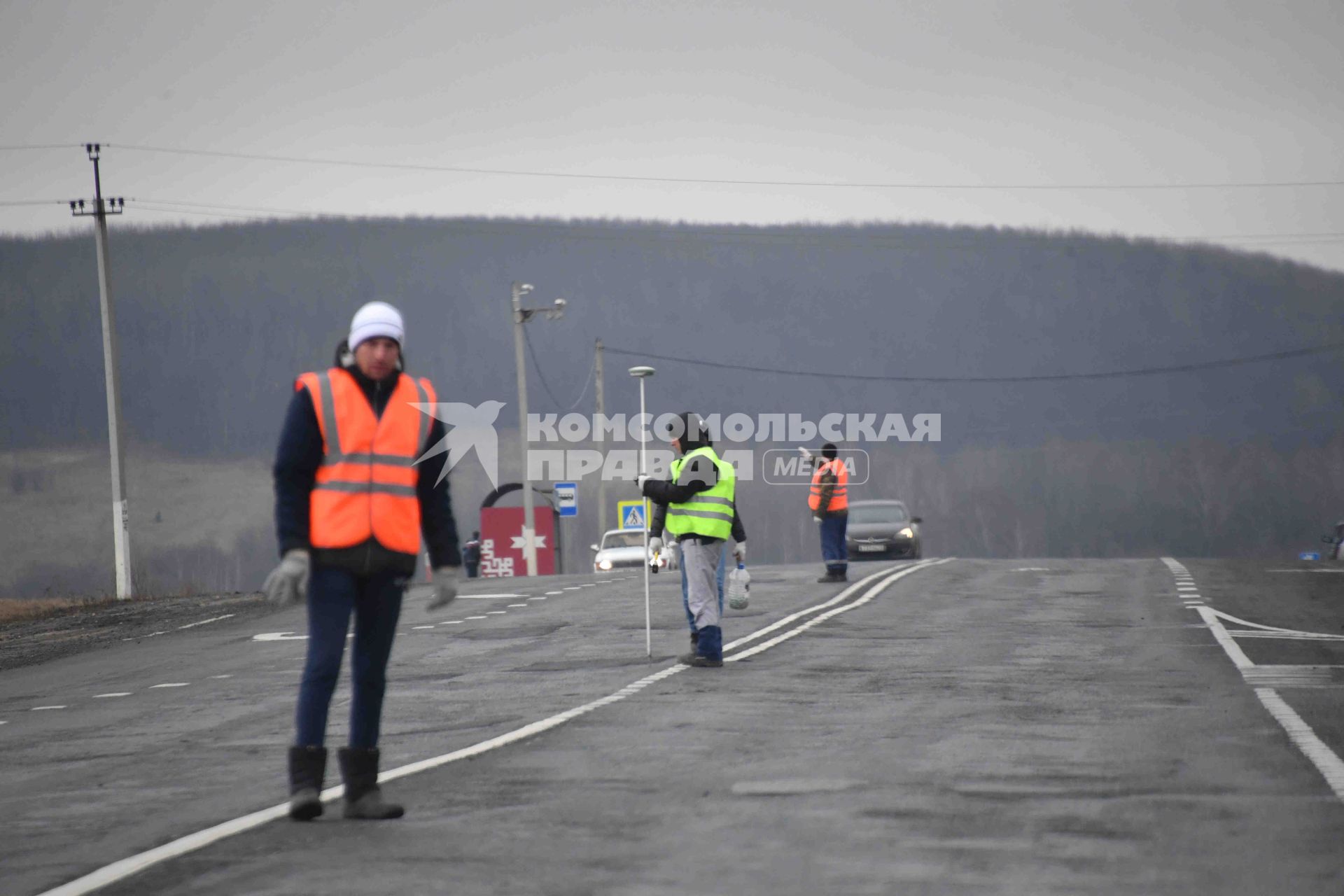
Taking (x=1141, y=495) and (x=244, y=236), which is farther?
(x=244, y=236)

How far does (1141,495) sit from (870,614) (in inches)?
5168

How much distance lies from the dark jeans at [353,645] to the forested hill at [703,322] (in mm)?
143637

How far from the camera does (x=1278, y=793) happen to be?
7406 millimetres

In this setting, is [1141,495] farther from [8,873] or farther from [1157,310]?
[8,873]

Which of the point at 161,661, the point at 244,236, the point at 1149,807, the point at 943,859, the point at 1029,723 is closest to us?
the point at 943,859

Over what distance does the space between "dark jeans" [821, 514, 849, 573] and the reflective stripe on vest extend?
12.4 metres

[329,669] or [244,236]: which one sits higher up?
[244,236]

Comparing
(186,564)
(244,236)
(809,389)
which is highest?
(244,236)

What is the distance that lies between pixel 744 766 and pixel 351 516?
8.09 ft

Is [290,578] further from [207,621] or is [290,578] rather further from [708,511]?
[207,621]

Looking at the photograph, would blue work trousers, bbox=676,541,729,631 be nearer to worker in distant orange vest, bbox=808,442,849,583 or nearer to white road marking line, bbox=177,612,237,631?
worker in distant orange vest, bbox=808,442,849,583

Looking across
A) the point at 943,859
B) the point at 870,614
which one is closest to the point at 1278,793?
the point at 943,859

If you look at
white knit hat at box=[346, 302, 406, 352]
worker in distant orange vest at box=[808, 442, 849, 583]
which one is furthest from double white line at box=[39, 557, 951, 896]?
worker in distant orange vest at box=[808, 442, 849, 583]

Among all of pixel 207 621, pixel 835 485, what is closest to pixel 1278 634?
pixel 835 485
